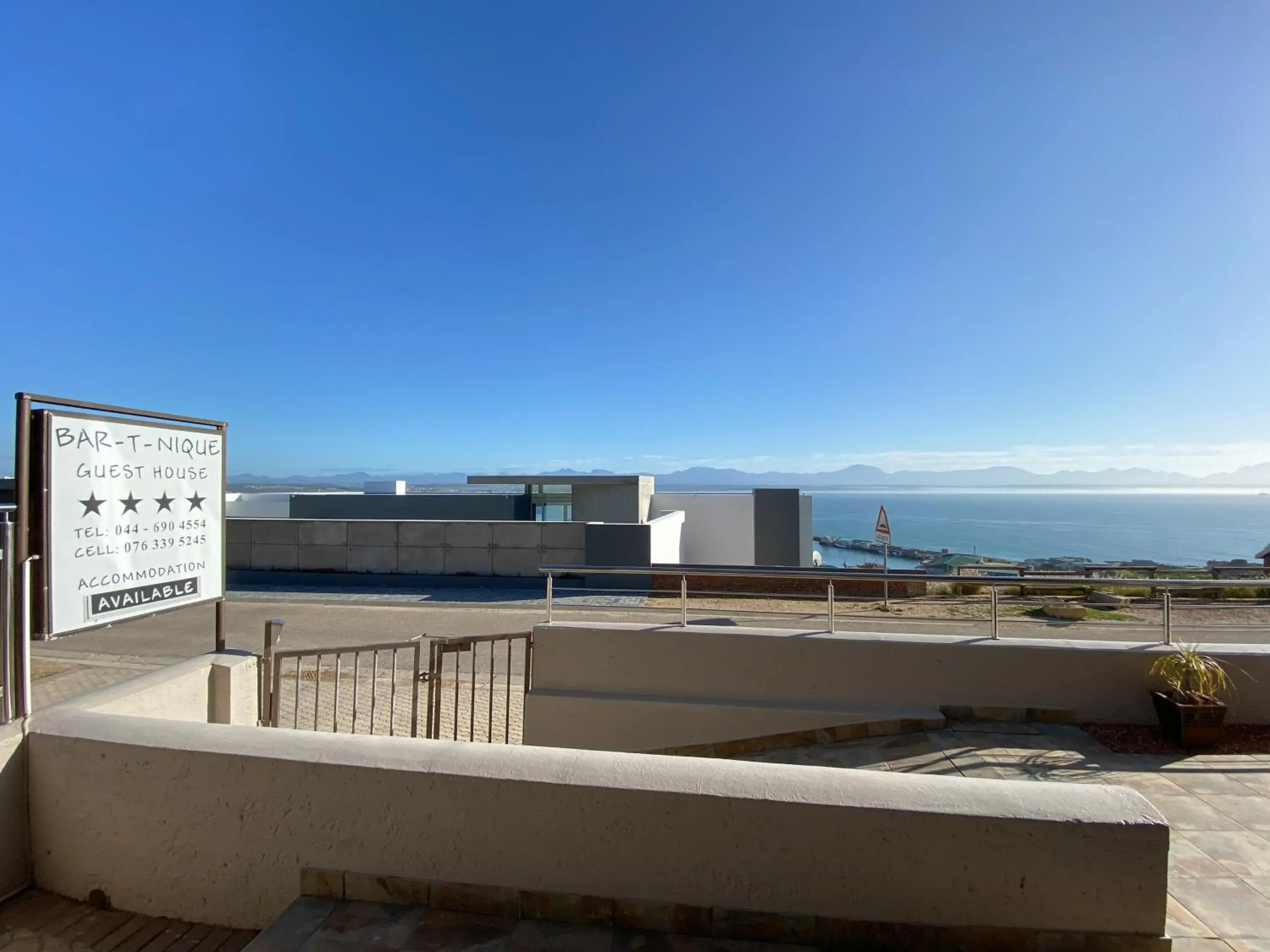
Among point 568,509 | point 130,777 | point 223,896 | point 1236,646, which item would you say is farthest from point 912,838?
point 568,509

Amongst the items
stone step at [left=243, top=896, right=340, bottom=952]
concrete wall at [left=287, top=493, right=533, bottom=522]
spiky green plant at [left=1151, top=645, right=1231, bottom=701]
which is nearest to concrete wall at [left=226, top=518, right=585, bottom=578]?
concrete wall at [left=287, top=493, right=533, bottom=522]

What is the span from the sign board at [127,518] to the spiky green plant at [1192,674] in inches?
285

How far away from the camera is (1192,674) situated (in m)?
5.00

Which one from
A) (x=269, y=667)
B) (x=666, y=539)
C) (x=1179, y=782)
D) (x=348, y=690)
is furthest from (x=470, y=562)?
(x=1179, y=782)

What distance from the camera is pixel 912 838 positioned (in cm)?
235

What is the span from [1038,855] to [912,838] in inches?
18.0

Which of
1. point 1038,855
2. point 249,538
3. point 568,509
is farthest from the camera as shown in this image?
point 568,509

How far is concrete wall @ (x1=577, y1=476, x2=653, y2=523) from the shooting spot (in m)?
20.3

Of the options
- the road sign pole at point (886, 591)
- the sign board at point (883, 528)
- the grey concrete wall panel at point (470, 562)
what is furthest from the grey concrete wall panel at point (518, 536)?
the sign board at point (883, 528)

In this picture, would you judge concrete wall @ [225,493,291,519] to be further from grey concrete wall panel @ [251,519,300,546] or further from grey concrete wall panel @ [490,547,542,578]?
grey concrete wall panel @ [490,547,542,578]

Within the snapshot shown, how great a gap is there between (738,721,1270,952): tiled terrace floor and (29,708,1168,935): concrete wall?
2.81ft

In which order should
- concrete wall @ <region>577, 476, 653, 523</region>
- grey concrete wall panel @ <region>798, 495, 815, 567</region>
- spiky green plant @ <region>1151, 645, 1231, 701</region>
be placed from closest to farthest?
spiky green plant @ <region>1151, 645, 1231, 701</region>, concrete wall @ <region>577, 476, 653, 523</region>, grey concrete wall panel @ <region>798, 495, 815, 567</region>

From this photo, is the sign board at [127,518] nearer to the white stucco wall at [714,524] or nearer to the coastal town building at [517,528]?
the coastal town building at [517,528]

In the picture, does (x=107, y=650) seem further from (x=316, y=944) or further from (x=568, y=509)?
(x=568, y=509)
